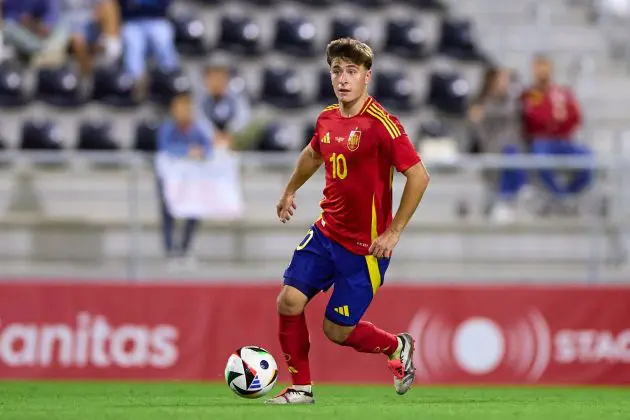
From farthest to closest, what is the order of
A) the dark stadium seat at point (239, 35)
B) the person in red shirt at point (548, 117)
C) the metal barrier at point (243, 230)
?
1. the dark stadium seat at point (239, 35)
2. the person in red shirt at point (548, 117)
3. the metal barrier at point (243, 230)

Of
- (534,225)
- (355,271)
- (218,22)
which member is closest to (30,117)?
(218,22)

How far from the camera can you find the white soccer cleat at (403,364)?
10.1 m

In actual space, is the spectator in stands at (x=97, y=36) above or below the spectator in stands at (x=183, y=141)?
above

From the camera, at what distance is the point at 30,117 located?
17.2 meters

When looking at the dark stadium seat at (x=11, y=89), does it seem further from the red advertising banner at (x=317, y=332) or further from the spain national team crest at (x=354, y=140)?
the spain national team crest at (x=354, y=140)

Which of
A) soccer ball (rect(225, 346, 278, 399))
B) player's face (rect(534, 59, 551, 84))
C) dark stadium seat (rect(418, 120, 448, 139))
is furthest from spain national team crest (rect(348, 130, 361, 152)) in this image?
dark stadium seat (rect(418, 120, 448, 139))

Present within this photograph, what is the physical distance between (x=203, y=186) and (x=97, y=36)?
4.30 meters

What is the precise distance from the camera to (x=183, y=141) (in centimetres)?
1555

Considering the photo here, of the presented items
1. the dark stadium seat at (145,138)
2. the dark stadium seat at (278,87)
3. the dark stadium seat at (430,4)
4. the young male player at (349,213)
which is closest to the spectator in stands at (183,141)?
the dark stadium seat at (145,138)

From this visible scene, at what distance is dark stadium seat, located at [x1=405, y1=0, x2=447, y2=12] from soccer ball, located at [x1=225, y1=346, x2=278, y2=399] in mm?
11370

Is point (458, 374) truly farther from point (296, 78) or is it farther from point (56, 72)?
point (56, 72)

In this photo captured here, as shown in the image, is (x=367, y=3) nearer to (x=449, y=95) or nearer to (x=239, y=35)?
(x=239, y=35)

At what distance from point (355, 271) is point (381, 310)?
4920 mm

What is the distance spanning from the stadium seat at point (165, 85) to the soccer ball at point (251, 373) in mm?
8447
